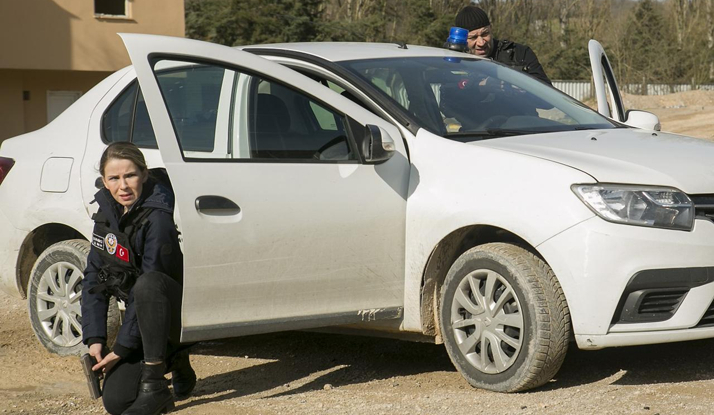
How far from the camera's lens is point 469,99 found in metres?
5.31

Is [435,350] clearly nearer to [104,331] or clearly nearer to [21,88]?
[104,331]

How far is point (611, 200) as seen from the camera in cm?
422

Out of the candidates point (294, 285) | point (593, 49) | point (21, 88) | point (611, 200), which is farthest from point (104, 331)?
point (21, 88)

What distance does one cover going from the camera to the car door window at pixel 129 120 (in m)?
5.35

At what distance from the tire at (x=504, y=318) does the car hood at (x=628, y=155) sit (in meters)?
0.46

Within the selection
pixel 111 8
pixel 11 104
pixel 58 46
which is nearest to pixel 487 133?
pixel 58 46

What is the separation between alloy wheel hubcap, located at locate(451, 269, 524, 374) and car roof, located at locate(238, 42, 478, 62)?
1481 millimetres

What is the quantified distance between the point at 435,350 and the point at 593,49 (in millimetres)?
2282

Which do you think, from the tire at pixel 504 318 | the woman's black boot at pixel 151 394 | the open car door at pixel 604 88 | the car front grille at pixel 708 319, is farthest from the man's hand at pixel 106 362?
the open car door at pixel 604 88

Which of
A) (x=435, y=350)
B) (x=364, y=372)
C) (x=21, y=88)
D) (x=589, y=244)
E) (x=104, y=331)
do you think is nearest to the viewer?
(x=589, y=244)

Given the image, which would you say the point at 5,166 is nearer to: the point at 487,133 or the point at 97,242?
the point at 97,242

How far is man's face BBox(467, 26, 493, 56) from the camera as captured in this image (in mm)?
7652

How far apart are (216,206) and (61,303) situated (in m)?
1.58

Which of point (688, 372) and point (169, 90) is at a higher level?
point (169, 90)
